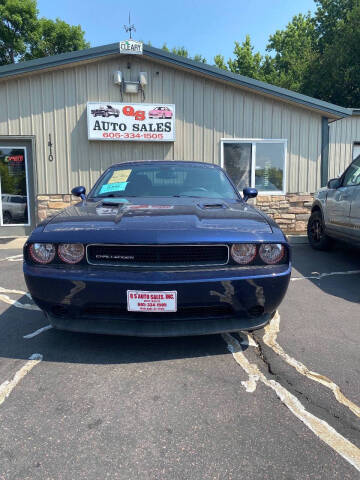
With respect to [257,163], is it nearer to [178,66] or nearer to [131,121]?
[178,66]

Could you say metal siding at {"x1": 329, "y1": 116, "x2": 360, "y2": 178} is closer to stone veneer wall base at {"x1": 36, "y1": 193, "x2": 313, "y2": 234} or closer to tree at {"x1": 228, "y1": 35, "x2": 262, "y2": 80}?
stone veneer wall base at {"x1": 36, "y1": 193, "x2": 313, "y2": 234}

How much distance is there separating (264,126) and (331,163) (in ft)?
11.5

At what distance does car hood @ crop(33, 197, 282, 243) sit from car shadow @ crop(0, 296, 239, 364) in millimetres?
874

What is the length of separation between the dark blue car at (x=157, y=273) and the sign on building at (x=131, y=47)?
6687 mm

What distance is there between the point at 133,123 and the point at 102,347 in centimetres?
664

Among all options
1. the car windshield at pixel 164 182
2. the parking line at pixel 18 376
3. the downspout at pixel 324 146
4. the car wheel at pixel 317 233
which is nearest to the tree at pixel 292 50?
the downspout at pixel 324 146

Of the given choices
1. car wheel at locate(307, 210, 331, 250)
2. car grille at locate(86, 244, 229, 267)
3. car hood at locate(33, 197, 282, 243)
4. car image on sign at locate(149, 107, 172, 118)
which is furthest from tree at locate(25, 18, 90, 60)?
car grille at locate(86, 244, 229, 267)

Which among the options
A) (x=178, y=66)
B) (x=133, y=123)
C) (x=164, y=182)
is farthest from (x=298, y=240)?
(x=164, y=182)

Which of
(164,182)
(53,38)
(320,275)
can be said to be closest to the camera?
(164,182)

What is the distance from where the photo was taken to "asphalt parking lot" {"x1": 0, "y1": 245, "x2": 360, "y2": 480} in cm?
162

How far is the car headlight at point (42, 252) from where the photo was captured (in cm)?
245

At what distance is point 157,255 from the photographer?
236 cm

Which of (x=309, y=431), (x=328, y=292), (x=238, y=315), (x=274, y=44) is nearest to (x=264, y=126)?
(x=328, y=292)

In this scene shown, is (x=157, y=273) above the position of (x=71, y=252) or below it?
below
